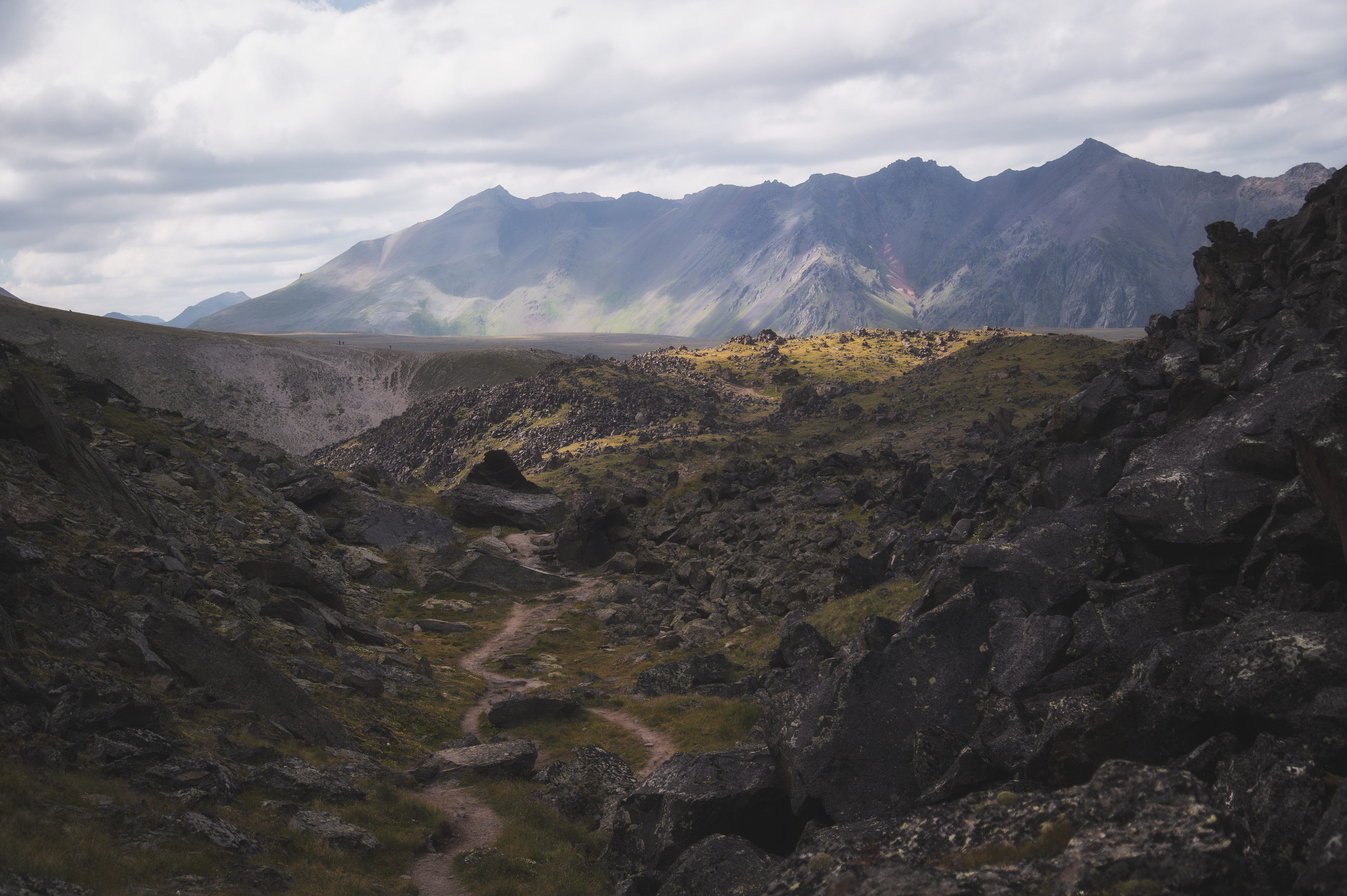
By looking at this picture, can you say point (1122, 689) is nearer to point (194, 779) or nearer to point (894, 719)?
point (894, 719)

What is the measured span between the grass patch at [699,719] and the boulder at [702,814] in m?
7.55

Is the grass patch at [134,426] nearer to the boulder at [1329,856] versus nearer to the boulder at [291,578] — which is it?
the boulder at [291,578]

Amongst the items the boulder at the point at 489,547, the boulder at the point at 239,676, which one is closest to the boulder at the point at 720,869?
the boulder at the point at 239,676

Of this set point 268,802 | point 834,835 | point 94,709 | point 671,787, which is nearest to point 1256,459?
point 834,835

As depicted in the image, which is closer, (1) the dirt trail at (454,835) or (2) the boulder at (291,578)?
(1) the dirt trail at (454,835)

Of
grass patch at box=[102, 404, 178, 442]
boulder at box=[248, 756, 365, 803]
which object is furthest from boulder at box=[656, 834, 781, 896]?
grass patch at box=[102, 404, 178, 442]

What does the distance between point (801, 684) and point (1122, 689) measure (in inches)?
445

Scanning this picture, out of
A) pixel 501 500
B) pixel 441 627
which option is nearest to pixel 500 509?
pixel 501 500

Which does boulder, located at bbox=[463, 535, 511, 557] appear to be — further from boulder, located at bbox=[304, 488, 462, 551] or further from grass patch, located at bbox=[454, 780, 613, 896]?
grass patch, located at bbox=[454, 780, 613, 896]

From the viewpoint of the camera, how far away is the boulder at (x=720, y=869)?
54.0 ft

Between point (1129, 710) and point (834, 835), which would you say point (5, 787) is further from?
point (1129, 710)

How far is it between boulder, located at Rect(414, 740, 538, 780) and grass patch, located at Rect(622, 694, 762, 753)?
627cm

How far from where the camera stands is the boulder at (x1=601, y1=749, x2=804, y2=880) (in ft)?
64.3

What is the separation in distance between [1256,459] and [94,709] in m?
30.1
